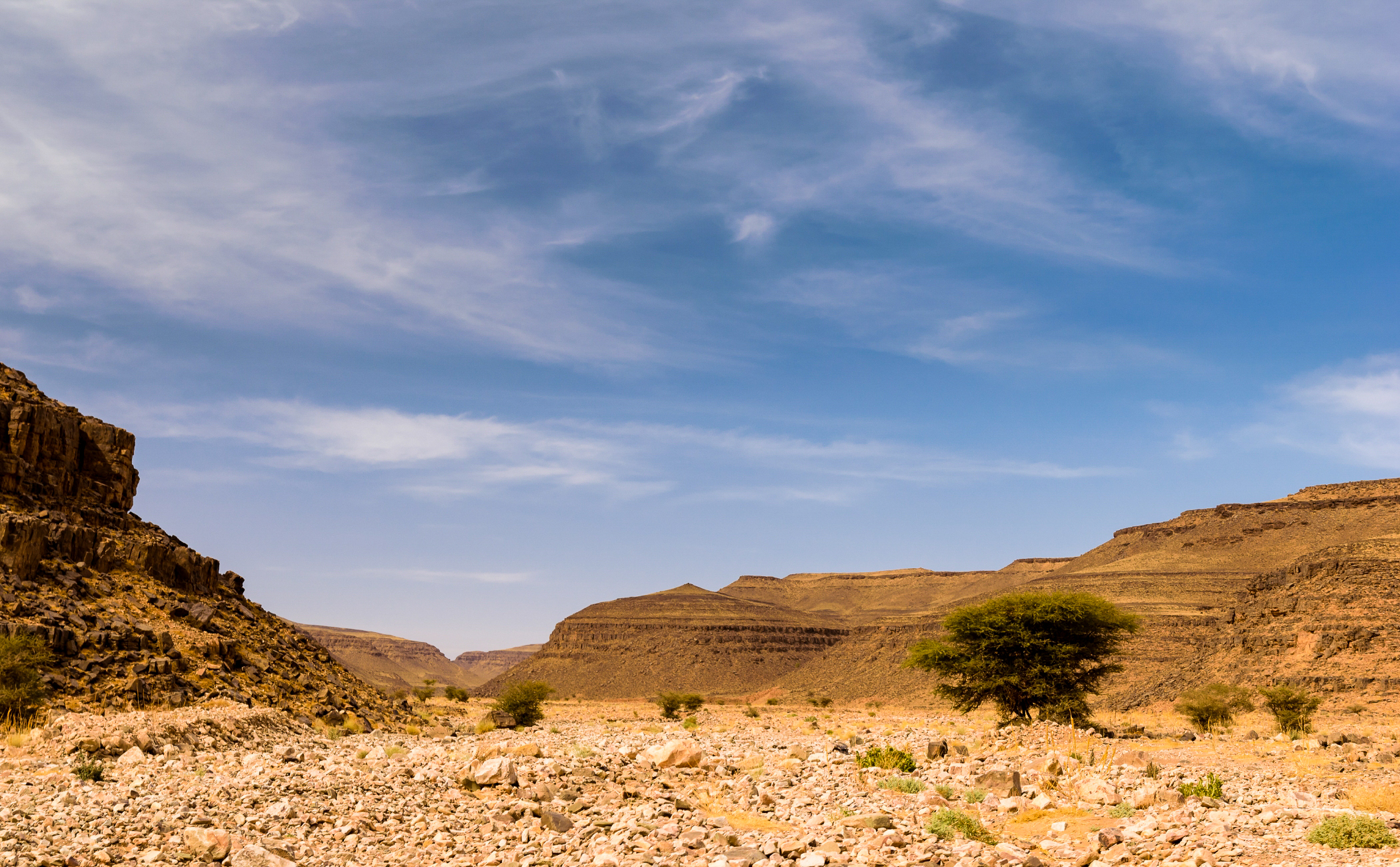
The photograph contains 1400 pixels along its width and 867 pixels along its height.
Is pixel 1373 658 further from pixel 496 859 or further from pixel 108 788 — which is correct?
pixel 108 788

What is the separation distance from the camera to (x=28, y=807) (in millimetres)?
13391

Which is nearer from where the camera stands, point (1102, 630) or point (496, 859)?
point (496, 859)

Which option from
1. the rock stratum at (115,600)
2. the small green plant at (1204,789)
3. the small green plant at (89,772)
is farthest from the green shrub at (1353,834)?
the rock stratum at (115,600)

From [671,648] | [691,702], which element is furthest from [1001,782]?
[671,648]

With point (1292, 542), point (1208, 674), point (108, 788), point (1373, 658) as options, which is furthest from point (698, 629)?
point (108, 788)

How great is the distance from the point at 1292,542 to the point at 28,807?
130833 mm

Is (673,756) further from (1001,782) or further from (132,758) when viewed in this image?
(132,758)

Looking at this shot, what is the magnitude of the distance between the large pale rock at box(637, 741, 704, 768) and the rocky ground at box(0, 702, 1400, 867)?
0.05m

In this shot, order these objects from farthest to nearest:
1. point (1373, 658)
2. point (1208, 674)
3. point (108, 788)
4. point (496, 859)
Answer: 1. point (1208, 674)
2. point (1373, 658)
3. point (108, 788)
4. point (496, 859)

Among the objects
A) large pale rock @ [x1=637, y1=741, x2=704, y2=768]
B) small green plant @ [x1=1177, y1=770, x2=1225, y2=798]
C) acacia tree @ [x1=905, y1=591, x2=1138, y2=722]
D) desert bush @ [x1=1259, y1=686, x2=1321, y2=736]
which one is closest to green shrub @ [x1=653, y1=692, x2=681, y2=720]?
acacia tree @ [x1=905, y1=591, x2=1138, y2=722]

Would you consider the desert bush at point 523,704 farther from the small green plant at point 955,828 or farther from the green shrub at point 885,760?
the small green plant at point 955,828

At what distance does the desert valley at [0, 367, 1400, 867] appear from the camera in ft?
42.6

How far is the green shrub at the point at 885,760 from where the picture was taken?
19.0m

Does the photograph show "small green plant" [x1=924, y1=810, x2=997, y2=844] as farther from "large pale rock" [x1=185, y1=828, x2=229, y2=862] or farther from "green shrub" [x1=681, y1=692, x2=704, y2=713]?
"green shrub" [x1=681, y1=692, x2=704, y2=713]
